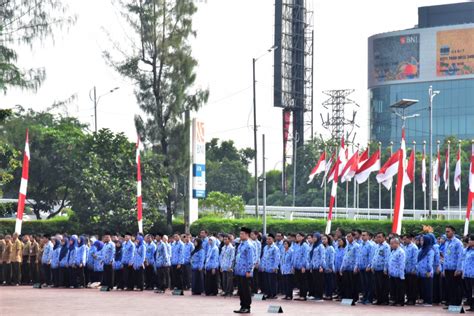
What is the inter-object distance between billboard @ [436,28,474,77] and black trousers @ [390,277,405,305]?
8974cm

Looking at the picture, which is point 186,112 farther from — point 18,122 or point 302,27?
point 302,27

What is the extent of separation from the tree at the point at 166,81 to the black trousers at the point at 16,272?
15.1 metres

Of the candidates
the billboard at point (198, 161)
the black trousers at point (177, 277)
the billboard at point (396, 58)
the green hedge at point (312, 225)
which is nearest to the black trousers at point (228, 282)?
the black trousers at point (177, 277)

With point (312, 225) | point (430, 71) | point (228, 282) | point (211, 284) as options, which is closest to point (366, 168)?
point (312, 225)

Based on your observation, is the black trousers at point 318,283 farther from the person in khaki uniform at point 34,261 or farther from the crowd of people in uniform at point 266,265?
the person in khaki uniform at point 34,261

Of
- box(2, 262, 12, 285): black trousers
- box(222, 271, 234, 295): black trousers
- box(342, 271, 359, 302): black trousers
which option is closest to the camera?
box(342, 271, 359, 302): black trousers

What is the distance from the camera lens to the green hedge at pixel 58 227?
4822cm

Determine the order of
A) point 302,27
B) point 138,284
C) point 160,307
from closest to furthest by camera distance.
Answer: point 160,307 → point 138,284 → point 302,27

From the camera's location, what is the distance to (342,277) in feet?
82.9

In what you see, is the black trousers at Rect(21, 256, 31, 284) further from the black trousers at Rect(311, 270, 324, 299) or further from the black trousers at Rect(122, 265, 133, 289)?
the black trousers at Rect(311, 270, 324, 299)

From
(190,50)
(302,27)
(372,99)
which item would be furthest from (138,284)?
(372,99)

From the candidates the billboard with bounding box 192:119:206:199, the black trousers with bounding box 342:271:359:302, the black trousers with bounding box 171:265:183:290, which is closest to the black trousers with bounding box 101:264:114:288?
the black trousers with bounding box 171:265:183:290

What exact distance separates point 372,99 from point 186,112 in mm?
72758

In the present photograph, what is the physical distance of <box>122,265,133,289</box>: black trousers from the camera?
3052 cm
